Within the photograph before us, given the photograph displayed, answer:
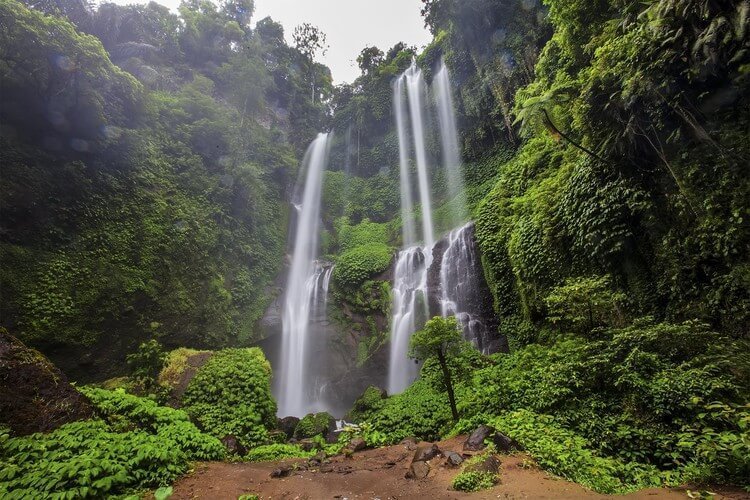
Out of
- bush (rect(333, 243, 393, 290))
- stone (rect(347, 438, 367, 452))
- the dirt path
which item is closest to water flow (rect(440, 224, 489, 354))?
bush (rect(333, 243, 393, 290))

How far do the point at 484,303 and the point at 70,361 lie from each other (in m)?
14.0

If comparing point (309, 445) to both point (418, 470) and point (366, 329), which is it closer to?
point (418, 470)

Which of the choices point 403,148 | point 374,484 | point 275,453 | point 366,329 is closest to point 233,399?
point 275,453

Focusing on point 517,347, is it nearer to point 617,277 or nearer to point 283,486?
point 617,277

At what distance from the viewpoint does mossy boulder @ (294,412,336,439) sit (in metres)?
9.55

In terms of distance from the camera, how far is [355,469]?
18.1ft

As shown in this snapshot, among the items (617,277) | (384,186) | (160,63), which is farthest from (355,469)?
(160,63)

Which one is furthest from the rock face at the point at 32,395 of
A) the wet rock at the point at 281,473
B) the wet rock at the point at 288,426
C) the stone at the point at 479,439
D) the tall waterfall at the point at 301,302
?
the tall waterfall at the point at 301,302

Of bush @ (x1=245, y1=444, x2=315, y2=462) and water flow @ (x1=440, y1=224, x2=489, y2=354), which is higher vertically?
water flow @ (x1=440, y1=224, x2=489, y2=354)

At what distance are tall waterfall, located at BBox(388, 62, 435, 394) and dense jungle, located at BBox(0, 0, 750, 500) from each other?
0.15 metres

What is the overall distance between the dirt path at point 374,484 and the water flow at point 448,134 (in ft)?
59.7

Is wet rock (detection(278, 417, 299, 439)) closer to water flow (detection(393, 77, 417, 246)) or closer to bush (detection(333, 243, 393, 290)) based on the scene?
bush (detection(333, 243, 393, 290))

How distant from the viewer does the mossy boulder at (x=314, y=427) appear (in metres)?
9.55

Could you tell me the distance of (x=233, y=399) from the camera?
368 inches
